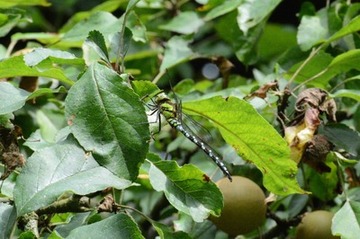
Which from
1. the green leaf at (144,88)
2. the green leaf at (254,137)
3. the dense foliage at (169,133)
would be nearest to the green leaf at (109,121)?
the dense foliage at (169,133)

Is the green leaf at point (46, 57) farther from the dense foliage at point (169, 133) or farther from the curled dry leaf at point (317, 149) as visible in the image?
the curled dry leaf at point (317, 149)

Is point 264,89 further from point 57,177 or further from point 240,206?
point 57,177

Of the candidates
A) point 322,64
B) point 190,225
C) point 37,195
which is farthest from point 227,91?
Result: point 37,195

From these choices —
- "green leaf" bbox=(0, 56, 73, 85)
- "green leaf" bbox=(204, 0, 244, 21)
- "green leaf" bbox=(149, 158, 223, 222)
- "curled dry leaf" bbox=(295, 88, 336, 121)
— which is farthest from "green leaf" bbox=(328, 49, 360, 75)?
"green leaf" bbox=(0, 56, 73, 85)

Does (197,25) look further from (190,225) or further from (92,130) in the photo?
(92,130)

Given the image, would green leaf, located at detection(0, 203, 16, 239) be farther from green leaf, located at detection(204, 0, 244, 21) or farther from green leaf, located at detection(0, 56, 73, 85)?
green leaf, located at detection(204, 0, 244, 21)

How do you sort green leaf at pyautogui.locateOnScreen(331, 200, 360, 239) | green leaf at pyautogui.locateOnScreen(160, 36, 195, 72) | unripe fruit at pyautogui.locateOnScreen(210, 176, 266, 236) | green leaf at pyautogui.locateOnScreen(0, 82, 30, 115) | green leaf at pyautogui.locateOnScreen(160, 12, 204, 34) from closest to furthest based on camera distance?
green leaf at pyautogui.locateOnScreen(0, 82, 30, 115)
green leaf at pyautogui.locateOnScreen(331, 200, 360, 239)
unripe fruit at pyautogui.locateOnScreen(210, 176, 266, 236)
green leaf at pyautogui.locateOnScreen(160, 36, 195, 72)
green leaf at pyautogui.locateOnScreen(160, 12, 204, 34)
